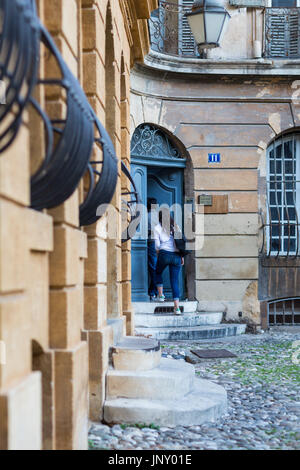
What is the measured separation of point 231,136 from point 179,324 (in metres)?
3.77

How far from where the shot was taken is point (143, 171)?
473 inches

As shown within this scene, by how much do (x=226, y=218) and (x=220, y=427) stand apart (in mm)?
7172

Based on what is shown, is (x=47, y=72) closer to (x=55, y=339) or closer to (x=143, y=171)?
(x=55, y=339)

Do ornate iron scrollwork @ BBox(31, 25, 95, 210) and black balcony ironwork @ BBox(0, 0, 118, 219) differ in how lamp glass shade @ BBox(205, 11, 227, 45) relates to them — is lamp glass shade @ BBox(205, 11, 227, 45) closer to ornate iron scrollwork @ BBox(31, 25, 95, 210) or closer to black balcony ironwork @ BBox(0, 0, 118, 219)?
black balcony ironwork @ BBox(0, 0, 118, 219)

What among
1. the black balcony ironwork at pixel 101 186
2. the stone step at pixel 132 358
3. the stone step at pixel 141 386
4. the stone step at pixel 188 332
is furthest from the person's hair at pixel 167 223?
the black balcony ironwork at pixel 101 186

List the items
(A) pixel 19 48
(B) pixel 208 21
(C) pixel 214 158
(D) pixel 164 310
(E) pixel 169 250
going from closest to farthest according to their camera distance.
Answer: (A) pixel 19 48 → (B) pixel 208 21 → (E) pixel 169 250 → (D) pixel 164 310 → (C) pixel 214 158

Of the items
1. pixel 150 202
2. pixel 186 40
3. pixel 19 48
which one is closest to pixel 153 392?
pixel 19 48

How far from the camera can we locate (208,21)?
9320mm

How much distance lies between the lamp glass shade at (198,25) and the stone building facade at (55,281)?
112 inches

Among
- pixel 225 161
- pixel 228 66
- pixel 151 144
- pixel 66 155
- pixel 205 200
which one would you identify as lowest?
pixel 66 155

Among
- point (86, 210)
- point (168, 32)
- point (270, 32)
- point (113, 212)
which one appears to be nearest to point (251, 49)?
point (270, 32)

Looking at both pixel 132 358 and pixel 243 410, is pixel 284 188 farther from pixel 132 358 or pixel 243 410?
pixel 132 358

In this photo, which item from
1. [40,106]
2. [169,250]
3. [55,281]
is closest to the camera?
[40,106]

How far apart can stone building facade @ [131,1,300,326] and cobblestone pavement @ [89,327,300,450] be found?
6.93 feet
